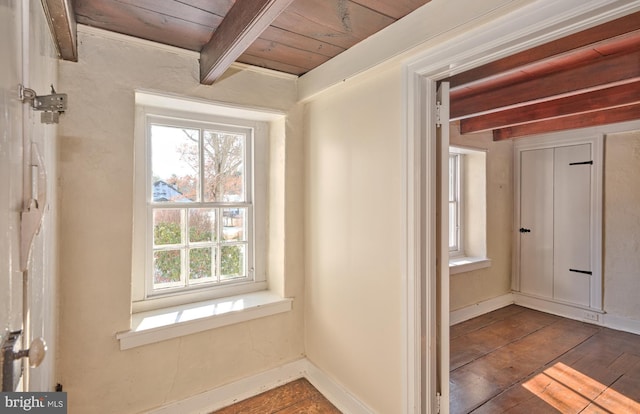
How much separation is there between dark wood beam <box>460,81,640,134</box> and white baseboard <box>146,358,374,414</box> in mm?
2930

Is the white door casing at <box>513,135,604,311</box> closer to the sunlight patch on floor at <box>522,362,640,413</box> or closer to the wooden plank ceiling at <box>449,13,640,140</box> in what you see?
the wooden plank ceiling at <box>449,13,640,140</box>

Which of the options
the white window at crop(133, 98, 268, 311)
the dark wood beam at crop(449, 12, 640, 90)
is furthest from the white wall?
the dark wood beam at crop(449, 12, 640, 90)

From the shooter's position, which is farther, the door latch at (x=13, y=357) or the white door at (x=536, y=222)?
the white door at (x=536, y=222)

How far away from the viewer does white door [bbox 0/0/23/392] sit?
0.71 m

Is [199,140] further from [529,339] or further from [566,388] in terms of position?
[529,339]

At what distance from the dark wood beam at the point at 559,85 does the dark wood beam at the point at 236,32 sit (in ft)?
6.93

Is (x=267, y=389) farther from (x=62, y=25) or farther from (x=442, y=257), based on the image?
(x=62, y=25)

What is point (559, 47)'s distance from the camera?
166 centimetres

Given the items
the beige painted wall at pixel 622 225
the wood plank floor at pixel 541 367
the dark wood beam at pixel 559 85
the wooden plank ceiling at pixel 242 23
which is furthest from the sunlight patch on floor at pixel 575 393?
the wooden plank ceiling at pixel 242 23

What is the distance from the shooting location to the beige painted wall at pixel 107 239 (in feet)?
5.41

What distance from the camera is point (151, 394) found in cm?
187

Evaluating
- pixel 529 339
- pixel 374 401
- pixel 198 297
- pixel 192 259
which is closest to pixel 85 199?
pixel 192 259

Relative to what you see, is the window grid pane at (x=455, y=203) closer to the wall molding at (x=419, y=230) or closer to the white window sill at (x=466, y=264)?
the white window sill at (x=466, y=264)

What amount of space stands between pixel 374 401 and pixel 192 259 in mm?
1524
